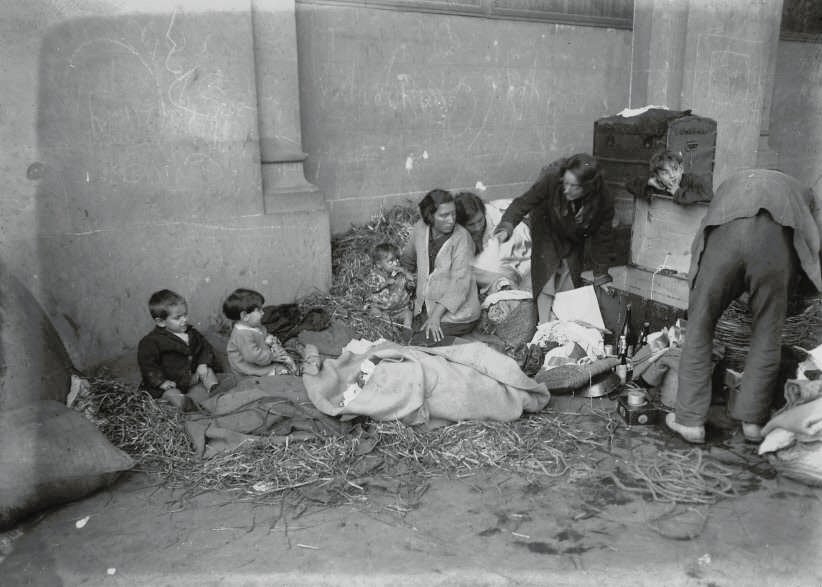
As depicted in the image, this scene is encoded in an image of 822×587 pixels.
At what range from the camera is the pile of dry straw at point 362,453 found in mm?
3820

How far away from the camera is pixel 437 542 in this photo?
3311 millimetres

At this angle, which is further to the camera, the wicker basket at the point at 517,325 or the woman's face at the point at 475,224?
the woman's face at the point at 475,224

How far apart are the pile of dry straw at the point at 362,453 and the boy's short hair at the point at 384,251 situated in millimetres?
2110

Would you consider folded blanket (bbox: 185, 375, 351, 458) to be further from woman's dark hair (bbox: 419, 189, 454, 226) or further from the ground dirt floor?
woman's dark hair (bbox: 419, 189, 454, 226)

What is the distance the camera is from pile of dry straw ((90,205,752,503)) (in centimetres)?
382

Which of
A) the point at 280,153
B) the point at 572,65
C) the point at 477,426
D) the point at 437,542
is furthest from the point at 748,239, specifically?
the point at 572,65

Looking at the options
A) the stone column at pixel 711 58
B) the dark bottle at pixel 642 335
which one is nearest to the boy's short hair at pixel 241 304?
the dark bottle at pixel 642 335

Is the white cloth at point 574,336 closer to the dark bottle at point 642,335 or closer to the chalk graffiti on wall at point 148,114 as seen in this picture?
the dark bottle at point 642,335

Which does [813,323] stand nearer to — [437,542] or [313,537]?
[437,542]

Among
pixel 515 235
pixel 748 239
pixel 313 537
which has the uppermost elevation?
pixel 748 239

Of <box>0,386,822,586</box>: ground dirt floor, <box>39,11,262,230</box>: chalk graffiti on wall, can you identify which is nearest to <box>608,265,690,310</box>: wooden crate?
<box>0,386,822,586</box>: ground dirt floor

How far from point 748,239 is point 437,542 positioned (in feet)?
6.94

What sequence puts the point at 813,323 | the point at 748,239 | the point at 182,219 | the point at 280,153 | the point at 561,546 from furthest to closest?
→ the point at 280,153 → the point at 182,219 → the point at 813,323 → the point at 748,239 → the point at 561,546

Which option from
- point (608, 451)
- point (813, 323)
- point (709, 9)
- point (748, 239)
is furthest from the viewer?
point (709, 9)
